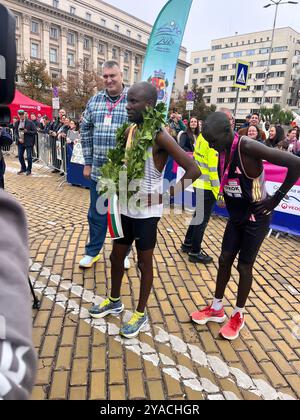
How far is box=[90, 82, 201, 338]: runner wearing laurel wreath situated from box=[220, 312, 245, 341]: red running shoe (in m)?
0.75

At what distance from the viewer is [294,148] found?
7.27 m

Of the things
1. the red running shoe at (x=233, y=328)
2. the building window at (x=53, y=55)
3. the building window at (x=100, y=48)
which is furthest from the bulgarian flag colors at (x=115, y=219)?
the building window at (x=100, y=48)

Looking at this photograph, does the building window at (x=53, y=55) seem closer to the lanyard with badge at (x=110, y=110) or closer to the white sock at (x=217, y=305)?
the lanyard with badge at (x=110, y=110)

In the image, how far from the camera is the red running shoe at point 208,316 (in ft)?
9.93

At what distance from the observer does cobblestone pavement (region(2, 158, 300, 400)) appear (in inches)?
89.8

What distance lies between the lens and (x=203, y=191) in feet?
13.9

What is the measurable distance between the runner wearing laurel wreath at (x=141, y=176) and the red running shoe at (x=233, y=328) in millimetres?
753

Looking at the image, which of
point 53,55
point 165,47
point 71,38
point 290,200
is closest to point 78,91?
point 53,55

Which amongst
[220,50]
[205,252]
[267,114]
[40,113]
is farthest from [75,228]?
[220,50]

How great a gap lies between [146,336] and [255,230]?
1367 mm

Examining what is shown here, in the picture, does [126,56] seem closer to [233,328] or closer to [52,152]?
[52,152]

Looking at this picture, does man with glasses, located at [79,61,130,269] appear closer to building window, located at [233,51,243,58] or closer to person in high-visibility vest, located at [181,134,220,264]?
person in high-visibility vest, located at [181,134,220,264]

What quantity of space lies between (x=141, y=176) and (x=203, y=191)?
1.91m

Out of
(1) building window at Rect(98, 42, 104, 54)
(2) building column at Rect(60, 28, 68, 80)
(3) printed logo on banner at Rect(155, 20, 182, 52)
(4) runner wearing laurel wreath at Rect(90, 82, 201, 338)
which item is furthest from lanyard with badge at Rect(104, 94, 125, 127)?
(1) building window at Rect(98, 42, 104, 54)
